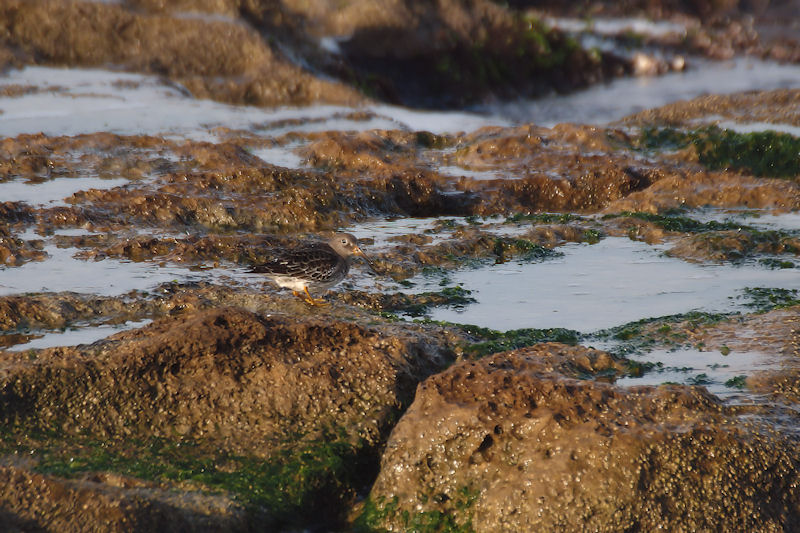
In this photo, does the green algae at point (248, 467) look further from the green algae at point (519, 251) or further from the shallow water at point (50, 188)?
the shallow water at point (50, 188)

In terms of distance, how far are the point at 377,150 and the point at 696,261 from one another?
4749mm

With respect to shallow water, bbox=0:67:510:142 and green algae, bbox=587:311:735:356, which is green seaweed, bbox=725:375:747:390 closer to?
green algae, bbox=587:311:735:356

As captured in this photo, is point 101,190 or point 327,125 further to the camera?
point 327,125

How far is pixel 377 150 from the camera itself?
11.8 meters

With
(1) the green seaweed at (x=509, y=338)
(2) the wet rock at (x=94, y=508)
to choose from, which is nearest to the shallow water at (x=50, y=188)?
(1) the green seaweed at (x=509, y=338)

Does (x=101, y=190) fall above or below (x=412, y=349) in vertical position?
below

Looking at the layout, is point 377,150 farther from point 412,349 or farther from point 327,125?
point 412,349

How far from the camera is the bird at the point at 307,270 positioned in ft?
22.3

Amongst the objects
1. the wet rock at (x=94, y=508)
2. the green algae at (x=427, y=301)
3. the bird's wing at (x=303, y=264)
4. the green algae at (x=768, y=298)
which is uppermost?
the wet rock at (x=94, y=508)

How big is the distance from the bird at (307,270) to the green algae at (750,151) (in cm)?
682

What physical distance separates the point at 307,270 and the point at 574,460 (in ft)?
10.3

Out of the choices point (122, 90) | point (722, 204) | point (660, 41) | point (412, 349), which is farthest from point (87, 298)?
point (660, 41)

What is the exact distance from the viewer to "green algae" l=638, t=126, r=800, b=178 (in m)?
11.9

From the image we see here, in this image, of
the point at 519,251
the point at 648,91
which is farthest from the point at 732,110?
the point at 519,251
